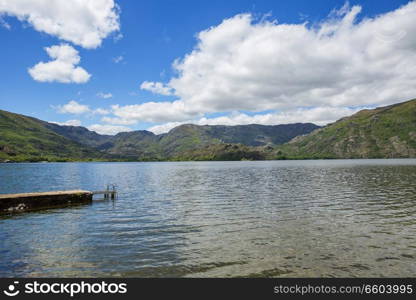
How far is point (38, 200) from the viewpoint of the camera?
4631cm

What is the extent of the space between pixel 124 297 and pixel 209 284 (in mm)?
5260

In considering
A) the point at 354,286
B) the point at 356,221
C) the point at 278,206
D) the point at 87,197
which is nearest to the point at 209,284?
the point at 354,286

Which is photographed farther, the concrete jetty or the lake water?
the concrete jetty

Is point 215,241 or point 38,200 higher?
point 38,200

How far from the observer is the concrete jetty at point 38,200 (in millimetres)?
42172

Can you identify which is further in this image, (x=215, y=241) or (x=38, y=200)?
(x=38, y=200)

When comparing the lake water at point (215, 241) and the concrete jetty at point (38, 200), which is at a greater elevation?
the concrete jetty at point (38, 200)

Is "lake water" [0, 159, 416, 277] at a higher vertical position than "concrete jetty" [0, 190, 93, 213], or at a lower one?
lower

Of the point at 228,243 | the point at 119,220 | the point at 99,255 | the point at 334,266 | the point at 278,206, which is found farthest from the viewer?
the point at 278,206

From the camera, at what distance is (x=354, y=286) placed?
16.3 metres

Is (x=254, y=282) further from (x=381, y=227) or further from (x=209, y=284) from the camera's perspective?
(x=381, y=227)

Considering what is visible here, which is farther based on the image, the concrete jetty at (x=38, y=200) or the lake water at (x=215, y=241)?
the concrete jetty at (x=38, y=200)

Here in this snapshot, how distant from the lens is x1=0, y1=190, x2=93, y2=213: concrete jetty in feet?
138

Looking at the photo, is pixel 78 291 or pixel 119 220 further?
pixel 119 220
